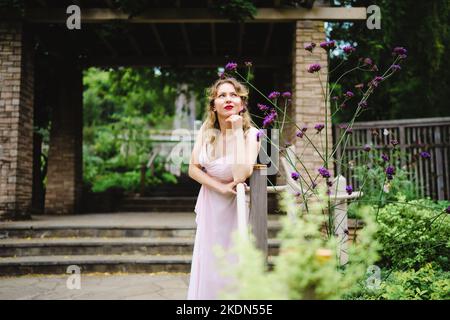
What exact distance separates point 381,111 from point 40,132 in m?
8.00

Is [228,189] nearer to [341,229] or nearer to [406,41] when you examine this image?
[341,229]

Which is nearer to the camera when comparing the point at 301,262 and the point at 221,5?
the point at 301,262

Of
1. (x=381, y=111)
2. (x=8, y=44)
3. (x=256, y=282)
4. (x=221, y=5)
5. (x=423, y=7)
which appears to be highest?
(x=423, y=7)

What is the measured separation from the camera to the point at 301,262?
51.4 inches

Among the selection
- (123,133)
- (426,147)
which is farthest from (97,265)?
(123,133)

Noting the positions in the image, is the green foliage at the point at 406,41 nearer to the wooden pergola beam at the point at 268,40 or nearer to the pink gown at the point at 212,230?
the wooden pergola beam at the point at 268,40

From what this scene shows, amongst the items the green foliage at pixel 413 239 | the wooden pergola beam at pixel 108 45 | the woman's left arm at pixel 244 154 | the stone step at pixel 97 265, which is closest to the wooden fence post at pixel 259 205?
the woman's left arm at pixel 244 154

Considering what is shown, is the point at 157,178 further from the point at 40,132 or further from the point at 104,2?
the point at 104,2

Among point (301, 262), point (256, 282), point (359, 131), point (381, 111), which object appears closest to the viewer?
point (256, 282)

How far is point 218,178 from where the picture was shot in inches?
97.4

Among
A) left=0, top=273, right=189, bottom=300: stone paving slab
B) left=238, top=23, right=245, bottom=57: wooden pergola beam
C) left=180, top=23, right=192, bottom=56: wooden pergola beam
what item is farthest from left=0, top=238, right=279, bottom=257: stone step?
left=180, top=23, right=192, bottom=56: wooden pergola beam

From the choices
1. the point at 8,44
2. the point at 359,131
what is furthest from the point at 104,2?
the point at 359,131

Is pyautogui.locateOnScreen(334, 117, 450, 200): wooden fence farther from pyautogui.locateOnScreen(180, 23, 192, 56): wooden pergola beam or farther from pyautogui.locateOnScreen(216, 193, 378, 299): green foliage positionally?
pyautogui.locateOnScreen(216, 193, 378, 299): green foliage

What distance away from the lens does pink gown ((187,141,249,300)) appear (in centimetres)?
244
